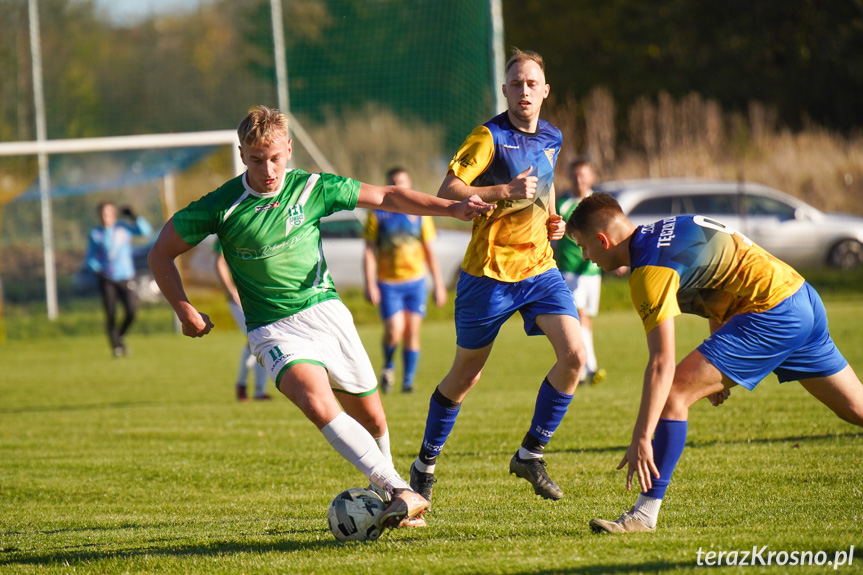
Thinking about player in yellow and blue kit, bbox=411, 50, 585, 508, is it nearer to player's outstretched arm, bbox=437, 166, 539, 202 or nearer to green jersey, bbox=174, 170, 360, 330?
player's outstretched arm, bbox=437, 166, 539, 202

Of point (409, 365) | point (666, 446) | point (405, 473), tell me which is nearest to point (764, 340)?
point (666, 446)

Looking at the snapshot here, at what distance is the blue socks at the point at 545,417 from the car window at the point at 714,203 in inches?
577

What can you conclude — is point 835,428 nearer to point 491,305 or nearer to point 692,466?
point 692,466

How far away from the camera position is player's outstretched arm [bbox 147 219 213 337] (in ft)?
15.1

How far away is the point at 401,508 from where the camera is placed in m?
4.30

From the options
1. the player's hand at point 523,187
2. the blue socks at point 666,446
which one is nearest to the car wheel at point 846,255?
the player's hand at point 523,187

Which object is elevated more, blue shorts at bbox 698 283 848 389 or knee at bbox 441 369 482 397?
blue shorts at bbox 698 283 848 389

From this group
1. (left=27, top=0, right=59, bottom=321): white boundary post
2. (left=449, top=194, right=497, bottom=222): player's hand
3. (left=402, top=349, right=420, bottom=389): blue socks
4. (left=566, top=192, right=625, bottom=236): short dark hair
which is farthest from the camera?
(left=27, top=0, right=59, bottom=321): white boundary post

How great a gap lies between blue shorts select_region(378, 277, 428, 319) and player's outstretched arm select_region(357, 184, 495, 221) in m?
5.65

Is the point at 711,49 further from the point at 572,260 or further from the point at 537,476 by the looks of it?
the point at 537,476

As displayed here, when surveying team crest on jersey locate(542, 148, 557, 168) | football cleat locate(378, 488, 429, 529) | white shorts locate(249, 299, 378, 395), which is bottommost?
football cleat locate(378, 488, 429, 529)

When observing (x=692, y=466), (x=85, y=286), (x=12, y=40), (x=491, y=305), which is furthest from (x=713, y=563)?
(x=12, y=40)

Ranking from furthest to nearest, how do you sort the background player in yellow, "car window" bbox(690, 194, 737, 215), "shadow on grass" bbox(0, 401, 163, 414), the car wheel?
1. the car wheel
2. "car window" bbox(690, 194, 737, 215)
3. the background player in yellow
4. "shadow on grass" bbox(0, 401, 163, 414)

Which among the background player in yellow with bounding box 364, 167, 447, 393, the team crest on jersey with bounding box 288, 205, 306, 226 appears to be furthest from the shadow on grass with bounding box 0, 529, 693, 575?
the background player in yellow with bounding box 364, 167, 447, 393
